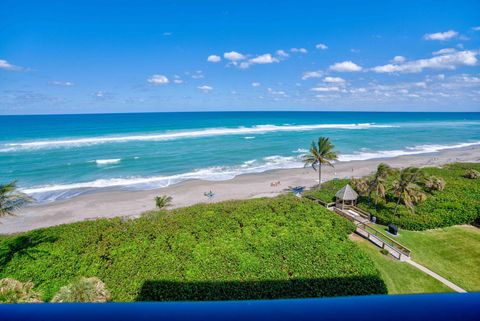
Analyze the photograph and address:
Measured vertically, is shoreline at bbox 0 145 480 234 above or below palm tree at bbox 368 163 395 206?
below

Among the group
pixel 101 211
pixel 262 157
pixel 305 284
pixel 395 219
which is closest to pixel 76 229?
pixel 101 211

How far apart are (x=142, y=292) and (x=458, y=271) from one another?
16632 millimetres

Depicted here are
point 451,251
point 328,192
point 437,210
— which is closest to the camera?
point 451,251

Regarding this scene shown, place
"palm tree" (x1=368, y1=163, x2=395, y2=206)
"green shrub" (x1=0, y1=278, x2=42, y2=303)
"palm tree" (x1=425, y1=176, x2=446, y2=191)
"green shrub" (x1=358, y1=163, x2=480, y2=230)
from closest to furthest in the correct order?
"green shrub" (x1=0, y1=278, x2=42, y2=303)
"green shrub" (x1=358, y1=163, x2=480, y2=230)
"palm tree" (x1=368, y1=163, x2=395, y2=206)
"palm tree" (x1=425, y1=176, x2=446, y2=191)

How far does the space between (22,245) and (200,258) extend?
994 cm

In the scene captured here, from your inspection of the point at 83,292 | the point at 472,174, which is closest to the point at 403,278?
the point at 83,292

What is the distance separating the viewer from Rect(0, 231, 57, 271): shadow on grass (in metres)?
12.9

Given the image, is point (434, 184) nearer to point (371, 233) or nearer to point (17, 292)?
point (371, 233)

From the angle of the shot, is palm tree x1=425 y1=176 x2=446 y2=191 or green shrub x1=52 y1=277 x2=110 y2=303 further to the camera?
palm tree x1=425 y1=176 x2=446 y2=191

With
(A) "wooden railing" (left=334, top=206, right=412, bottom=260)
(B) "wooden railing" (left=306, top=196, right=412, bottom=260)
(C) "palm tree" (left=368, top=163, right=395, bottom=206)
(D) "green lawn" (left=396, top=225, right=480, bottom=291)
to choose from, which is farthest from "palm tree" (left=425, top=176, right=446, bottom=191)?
(A) "wooden railing" (left=334, top=206, right=412, bottom=260)

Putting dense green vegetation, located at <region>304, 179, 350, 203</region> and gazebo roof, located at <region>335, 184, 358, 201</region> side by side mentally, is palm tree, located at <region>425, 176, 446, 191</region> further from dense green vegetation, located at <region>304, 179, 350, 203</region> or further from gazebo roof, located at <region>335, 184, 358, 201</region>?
gazebo roof, located at <region>335, 184, 358, 201</region>

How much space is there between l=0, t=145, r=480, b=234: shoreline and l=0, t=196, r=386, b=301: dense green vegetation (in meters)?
7.59

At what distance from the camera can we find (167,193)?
2967cm

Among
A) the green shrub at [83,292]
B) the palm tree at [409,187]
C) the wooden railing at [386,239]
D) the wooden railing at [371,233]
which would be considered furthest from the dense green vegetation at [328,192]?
the green shrub at [83,292]
